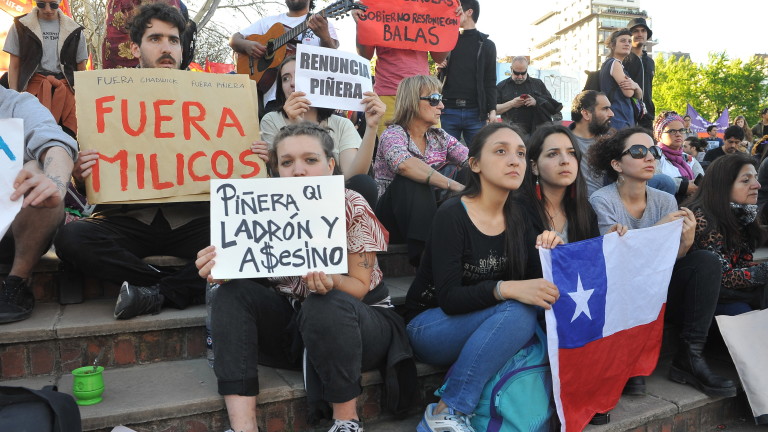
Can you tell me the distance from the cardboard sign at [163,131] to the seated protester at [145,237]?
0.37 feet

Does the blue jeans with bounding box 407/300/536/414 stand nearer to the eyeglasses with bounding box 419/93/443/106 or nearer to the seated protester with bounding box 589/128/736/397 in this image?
the seated protester with bounding box 589/128/736/397

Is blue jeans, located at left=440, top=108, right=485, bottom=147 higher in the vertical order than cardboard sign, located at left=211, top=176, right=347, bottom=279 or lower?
higher

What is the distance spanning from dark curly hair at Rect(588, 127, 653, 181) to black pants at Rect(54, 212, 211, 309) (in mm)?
2513

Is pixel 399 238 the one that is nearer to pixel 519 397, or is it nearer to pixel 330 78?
pixel 330 78

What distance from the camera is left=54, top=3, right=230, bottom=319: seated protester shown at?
9.46 ft

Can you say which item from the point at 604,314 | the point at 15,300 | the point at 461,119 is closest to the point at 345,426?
the point at 604,314

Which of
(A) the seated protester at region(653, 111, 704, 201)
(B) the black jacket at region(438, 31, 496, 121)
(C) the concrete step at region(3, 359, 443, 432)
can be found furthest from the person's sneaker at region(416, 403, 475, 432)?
(A) the seated protester at region(653, 111, 704, 201)

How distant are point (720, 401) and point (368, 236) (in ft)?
7.49

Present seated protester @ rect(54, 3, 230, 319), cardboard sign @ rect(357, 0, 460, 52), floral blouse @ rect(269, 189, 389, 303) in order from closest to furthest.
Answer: floral blouse @ rect(269, 189, 389, 303) → seated protester @ rect(54, 3, 230, 319) → cardboard sign @ rect(357, 0, 460, 52)

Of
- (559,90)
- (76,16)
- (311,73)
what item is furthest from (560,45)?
(311,73)

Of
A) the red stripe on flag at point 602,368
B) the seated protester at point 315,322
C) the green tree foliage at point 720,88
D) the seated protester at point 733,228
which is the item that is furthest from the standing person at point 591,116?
the green tree foliage at point 720,88

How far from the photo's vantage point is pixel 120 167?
2975mm

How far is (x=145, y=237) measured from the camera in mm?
3162

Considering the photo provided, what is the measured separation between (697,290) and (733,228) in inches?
24.7
